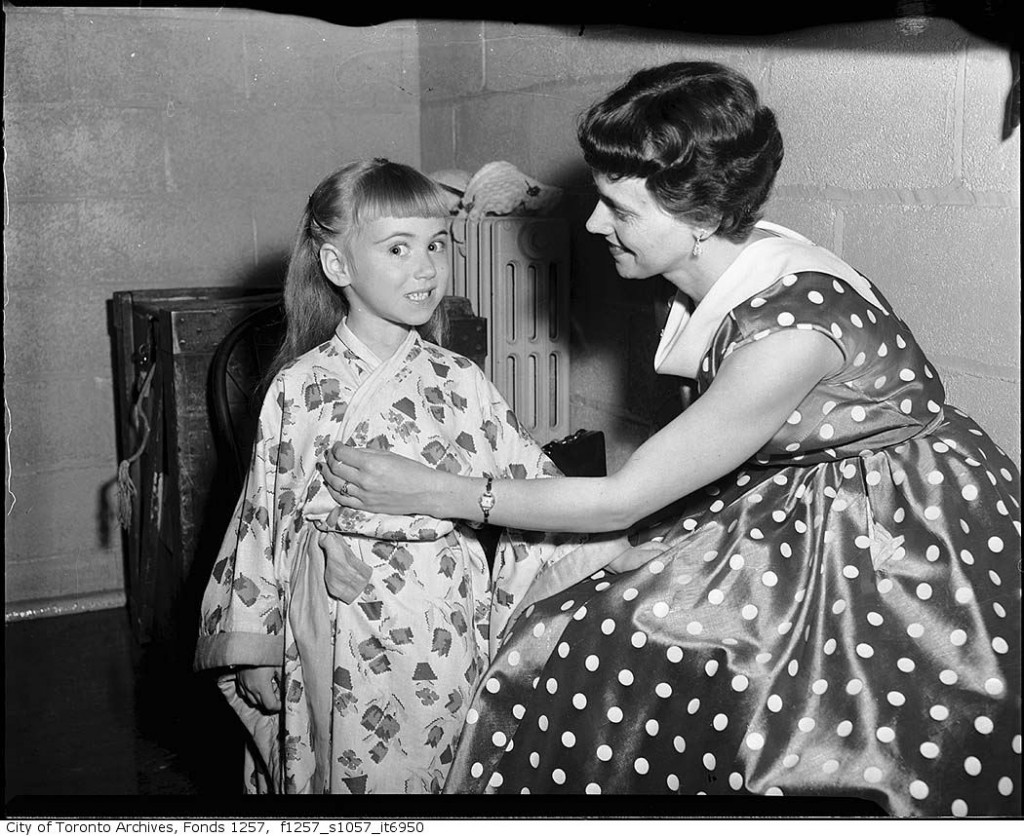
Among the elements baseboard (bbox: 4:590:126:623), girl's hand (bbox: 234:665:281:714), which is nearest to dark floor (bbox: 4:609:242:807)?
baseboard (bbox: 4:590:126:623)

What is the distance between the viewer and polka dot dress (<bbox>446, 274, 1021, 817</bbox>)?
1.06 meters

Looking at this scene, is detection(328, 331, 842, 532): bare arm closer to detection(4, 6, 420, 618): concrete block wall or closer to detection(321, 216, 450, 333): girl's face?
detection(321, 216, 450, 333): girl's face

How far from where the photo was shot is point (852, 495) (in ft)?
3.90

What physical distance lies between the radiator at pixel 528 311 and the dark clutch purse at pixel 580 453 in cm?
12

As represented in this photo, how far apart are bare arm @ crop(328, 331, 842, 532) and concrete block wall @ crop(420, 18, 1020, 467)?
260mm

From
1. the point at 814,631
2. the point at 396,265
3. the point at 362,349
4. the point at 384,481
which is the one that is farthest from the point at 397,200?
the point at 814,631

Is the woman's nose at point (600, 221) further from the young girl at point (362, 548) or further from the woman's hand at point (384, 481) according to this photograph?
the woman's hand at point (384, 481)

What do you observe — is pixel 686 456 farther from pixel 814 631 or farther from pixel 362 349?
pixel 362 349

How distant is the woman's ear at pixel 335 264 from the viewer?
4.44 ft

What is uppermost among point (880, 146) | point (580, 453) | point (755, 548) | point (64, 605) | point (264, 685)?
point (880, 146)

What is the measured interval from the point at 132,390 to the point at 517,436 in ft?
4.64

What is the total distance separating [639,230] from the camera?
1.25 metres

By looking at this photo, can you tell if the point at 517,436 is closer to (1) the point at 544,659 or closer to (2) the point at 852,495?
(1) the point at 544,659

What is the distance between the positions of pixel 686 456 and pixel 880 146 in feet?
1.80
